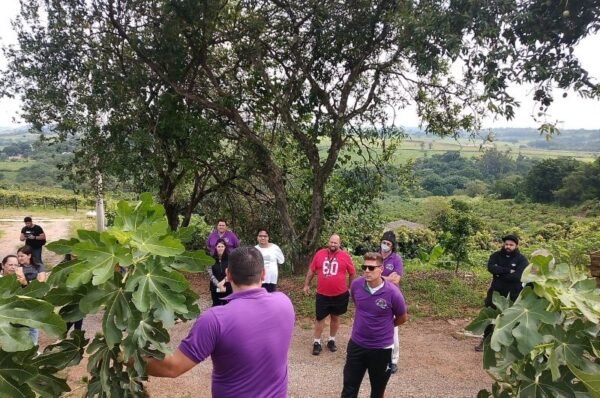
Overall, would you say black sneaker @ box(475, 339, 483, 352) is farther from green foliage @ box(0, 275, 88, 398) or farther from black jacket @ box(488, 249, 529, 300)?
green foliage @ box(0, 275, 88, 398)

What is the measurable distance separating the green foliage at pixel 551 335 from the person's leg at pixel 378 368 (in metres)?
1.98

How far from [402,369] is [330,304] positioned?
4.07ft

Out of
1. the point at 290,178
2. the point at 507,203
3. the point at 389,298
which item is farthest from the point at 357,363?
the point at 507,203

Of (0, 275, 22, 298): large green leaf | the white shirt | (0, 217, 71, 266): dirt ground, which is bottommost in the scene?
(0, 217, 71, 266): dirt ground

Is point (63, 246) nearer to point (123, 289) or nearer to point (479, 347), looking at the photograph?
point (123, 289)

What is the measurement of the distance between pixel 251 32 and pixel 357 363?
700cm

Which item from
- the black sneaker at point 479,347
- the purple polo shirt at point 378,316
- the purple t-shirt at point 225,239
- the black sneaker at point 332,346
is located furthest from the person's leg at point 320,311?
the black sneaker at point 479,347

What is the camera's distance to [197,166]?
11.0 metres

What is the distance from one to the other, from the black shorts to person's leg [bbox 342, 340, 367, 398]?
2.04m

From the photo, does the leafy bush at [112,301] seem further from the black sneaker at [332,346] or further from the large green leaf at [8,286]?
the black sneaker at [332,346]

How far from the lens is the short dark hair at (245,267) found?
8.44 ft

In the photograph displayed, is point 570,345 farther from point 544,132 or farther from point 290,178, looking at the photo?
point 290,178

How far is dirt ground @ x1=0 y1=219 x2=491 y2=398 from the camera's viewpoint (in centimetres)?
572

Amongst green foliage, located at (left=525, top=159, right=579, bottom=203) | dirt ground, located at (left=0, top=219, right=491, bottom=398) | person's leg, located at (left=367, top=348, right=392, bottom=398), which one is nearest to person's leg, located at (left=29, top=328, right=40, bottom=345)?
dirt ground, located at (left=0, top=219, right=491, bottom=398)
